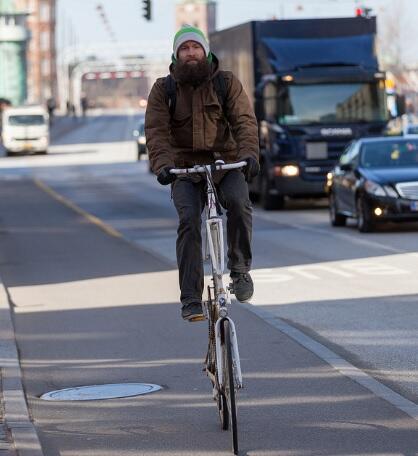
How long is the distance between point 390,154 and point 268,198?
7.22m

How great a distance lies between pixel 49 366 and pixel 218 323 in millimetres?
3302

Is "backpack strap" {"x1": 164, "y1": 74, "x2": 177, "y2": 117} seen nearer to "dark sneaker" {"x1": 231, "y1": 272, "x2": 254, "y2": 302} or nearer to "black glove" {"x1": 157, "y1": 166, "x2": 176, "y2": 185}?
"black glove" {"x1": 157, "y1": 166, "x2": 176, "y2": 185}

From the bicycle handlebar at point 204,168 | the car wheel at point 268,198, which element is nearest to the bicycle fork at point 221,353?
the bicycle handlebar at point 204,168

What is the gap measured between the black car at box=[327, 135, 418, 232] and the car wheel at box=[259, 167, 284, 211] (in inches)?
209

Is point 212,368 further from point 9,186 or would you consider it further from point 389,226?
point 9,186

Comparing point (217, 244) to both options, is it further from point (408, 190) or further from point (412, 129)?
point (412, 129)

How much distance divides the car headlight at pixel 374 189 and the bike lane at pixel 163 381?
22.2ft

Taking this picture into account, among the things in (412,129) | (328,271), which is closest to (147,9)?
(412,129)

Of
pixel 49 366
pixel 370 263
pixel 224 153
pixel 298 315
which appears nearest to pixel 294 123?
pixel 370 263

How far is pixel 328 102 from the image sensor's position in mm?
30641

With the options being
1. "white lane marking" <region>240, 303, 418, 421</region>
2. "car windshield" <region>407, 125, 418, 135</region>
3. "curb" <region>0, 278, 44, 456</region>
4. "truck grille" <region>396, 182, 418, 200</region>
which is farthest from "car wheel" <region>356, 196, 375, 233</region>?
"car windshield" <region>407, 125, 418, 135</region>

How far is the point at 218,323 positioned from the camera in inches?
297

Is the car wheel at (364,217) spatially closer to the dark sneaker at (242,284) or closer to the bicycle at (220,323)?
the dark sneaker at (242,284)

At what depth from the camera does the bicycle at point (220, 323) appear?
7418mm
